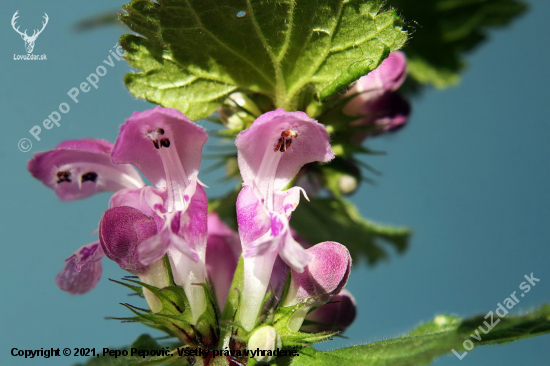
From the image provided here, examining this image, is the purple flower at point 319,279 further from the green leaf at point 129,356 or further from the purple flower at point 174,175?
the green leaf at point 129,356

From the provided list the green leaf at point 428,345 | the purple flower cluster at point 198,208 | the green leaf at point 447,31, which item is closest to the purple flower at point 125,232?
the purple flower cluster at point 198,208

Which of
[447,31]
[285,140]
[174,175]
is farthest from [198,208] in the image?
[447,31]

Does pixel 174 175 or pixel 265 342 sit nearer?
pixel 265 342

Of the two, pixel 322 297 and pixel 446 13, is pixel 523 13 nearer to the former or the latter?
pixel 446 13

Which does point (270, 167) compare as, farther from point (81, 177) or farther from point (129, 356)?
point (129, 356)

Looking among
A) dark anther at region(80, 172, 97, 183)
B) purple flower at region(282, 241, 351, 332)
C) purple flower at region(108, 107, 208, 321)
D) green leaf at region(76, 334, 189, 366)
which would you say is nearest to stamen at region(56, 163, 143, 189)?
dark anther at region(80, 172, 97, 183)

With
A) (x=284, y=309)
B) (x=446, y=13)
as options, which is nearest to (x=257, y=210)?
(x=284, y=309)

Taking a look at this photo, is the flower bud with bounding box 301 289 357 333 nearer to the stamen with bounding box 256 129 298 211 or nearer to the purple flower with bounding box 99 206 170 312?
the stamen with bounding box 256 129 298 211
